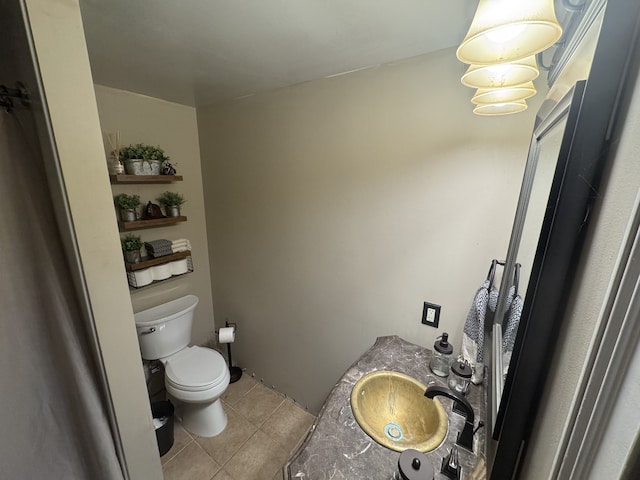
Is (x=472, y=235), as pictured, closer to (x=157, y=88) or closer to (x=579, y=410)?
(x=579, y=410)

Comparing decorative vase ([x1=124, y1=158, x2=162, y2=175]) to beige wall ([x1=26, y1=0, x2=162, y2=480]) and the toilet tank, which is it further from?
beige wall ([x1=26, y1=0, x2=162, y2=480])

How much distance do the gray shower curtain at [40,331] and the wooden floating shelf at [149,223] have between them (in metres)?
1.03

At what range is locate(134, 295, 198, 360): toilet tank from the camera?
5.91 ft

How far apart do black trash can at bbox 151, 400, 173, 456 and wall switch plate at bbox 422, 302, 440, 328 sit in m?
1.84

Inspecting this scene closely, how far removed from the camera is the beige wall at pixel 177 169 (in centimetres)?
177

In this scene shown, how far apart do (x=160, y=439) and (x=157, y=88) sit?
234 cm

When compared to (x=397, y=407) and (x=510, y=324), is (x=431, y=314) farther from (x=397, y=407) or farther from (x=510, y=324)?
Answer: (x=510, y=324)

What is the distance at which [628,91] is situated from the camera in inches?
12.3

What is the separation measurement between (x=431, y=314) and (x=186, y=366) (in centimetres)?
173

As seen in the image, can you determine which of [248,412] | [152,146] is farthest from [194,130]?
[248,412]

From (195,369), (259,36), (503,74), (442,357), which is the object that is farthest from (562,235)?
(195,369)

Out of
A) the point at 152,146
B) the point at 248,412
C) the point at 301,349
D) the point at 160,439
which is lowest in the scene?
the point at 248,412

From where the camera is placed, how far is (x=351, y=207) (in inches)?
60.1

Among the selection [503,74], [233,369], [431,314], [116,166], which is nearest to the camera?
[503,74]
